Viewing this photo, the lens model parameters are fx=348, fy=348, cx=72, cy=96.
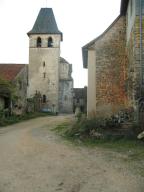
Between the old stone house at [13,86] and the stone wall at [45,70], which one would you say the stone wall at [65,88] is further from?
the old stone house at [13,86]

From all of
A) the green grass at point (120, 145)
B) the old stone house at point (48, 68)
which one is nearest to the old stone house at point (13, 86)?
the old stone house at point (48, 68)

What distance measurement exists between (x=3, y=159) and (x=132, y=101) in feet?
26.0

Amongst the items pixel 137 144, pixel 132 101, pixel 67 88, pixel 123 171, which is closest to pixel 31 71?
pixel 67 88

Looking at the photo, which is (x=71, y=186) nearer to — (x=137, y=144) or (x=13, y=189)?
(x=13, y=189)

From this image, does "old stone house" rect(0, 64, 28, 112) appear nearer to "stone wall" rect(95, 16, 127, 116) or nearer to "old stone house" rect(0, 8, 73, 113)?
"old stone house" rect(0, 8, 73, 113)

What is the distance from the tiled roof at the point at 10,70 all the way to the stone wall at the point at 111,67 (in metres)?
17.3

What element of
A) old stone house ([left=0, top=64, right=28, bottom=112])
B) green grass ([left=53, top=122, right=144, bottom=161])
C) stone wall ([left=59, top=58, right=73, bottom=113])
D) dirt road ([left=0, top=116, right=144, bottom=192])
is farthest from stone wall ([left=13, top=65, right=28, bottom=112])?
dirt road ([left=0, top=116, right=144, bottom=192])

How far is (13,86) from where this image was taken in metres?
35.0

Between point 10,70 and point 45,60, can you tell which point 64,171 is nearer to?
point 10,70

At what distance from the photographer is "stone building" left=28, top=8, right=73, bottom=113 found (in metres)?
54.1

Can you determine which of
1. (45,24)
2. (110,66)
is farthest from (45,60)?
(110,66)

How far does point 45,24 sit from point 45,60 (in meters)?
6.09

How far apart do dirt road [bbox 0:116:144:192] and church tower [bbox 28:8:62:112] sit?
1587 inches

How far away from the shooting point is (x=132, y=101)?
17.1m
